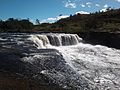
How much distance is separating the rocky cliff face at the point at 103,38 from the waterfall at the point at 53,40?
290cm

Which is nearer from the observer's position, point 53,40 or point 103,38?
point 53,40

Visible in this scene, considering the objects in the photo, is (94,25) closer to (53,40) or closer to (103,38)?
(103,38)

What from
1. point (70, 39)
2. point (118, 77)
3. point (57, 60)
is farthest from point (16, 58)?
point (70, 39)

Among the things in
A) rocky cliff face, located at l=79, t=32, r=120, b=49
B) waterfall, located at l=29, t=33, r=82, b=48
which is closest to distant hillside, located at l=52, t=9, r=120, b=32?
rocky cliff face, located at l=79, t=32, r=120, b=49

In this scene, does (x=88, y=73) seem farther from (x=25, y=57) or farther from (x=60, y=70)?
(x=25, y=57)

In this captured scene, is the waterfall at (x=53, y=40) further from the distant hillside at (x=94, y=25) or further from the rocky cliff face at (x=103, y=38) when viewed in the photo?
the distant hillside at (x=94, y=25)

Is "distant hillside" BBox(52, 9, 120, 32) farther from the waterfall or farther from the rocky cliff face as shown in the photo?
the waterfall

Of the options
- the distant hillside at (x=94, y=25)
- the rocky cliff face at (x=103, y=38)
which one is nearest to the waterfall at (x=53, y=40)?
the rocky cliff face at (x=103, y=38)

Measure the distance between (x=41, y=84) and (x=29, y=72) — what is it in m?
2.29

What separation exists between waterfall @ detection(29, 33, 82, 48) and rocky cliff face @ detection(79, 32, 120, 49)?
9.50 ft

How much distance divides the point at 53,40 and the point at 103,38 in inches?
339

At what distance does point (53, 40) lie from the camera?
111 feet

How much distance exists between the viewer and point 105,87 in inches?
500

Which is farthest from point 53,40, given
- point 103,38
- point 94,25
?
point 94,25
